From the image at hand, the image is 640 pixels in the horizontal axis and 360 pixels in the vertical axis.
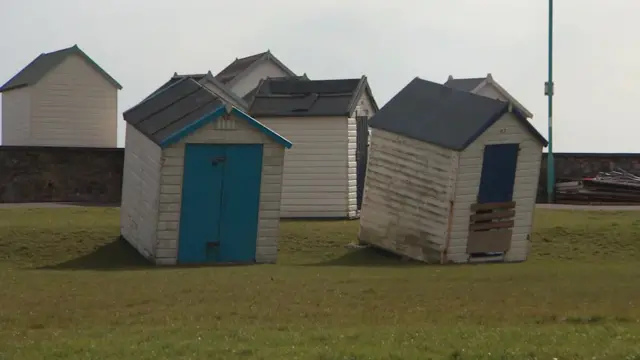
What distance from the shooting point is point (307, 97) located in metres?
37.0

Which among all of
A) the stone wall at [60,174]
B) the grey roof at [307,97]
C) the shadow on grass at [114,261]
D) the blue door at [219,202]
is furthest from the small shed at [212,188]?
the stone wall at [60,174]

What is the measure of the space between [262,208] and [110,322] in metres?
9.65

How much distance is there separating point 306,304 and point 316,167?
693 inches

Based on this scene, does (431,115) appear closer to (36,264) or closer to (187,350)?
(36,264)

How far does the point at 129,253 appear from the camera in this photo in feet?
91.4

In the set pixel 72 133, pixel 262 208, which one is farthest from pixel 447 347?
pixel 72 133

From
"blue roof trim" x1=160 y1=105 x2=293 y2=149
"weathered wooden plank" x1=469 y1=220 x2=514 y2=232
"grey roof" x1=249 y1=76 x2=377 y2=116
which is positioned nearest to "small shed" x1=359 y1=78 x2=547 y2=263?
"weathered wooden plank" x1=469 y1=220 x2=514 y2=232

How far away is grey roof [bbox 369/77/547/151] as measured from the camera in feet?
91.8

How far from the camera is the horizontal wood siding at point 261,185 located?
26.0m

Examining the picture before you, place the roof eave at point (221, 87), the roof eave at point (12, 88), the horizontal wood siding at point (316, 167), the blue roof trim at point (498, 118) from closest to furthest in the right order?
the blue roof trim at point (498, 118) → the roof eave at point (221, 87) → the horizontal wood siding at point (316, 167) → the roof eave at point (12, 88)

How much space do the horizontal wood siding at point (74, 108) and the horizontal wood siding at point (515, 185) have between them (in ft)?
71.7

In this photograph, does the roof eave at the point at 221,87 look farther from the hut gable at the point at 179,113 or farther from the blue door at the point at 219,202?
the blue door at the point at 219,202

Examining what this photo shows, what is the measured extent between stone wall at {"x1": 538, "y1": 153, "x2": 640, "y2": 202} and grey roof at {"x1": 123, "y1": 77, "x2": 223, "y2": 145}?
19.3 m

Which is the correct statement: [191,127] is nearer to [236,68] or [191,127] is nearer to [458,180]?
[458,180]
